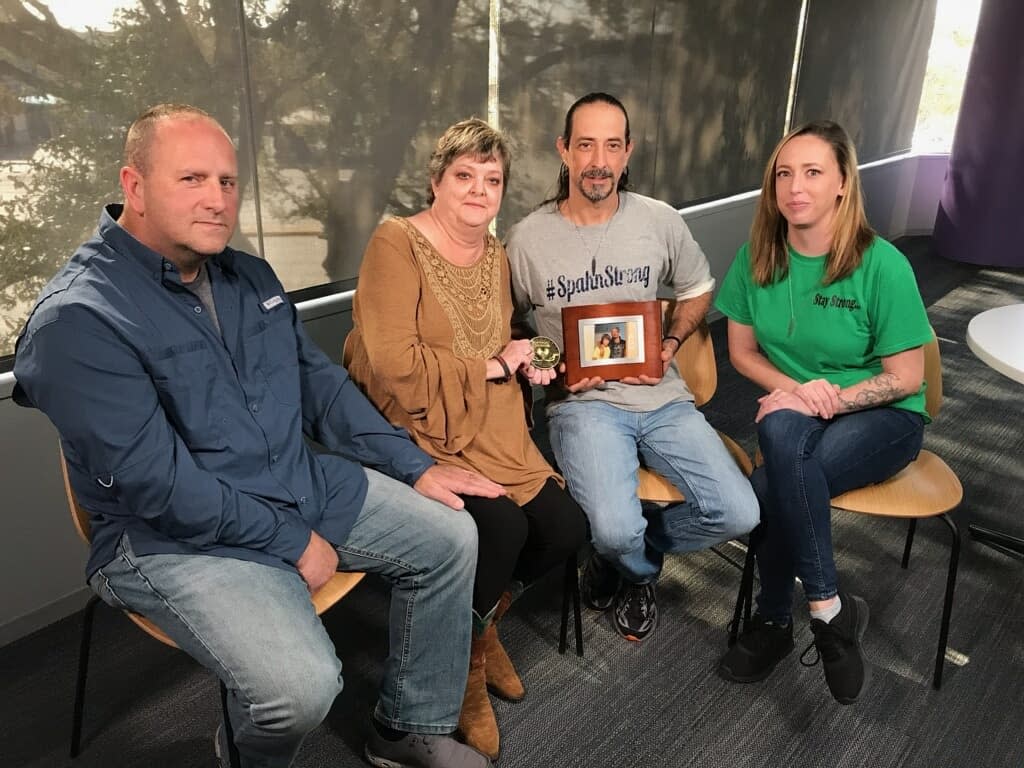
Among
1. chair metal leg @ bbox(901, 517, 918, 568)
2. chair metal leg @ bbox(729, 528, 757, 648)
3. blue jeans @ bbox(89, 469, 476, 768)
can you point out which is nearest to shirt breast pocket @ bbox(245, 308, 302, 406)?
blue jeans @ bbox(89, 469, 476, 768)

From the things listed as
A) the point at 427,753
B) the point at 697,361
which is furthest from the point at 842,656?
the point at 427,753

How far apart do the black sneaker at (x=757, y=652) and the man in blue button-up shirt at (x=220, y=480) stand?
0.76 m

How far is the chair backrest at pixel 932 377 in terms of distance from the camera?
2.17 meters

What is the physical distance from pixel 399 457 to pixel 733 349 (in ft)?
3.50

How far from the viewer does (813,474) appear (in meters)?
1.97

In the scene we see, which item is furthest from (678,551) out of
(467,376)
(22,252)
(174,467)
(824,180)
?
(22,252)

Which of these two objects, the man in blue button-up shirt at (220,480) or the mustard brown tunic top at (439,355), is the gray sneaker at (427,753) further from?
the mustard brown tunic top at (439,355)

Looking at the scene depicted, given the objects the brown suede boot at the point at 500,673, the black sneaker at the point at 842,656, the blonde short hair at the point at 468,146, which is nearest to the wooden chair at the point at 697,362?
the black sneaker at the point at 842,656

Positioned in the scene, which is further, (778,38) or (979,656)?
(778,38)

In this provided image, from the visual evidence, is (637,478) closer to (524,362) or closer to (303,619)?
(524,362)

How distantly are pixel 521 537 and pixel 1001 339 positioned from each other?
1.42m

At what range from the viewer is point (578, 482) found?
208cm

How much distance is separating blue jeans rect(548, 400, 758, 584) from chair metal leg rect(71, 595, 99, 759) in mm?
1171

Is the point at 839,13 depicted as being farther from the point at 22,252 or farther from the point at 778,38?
the point at 22,252
